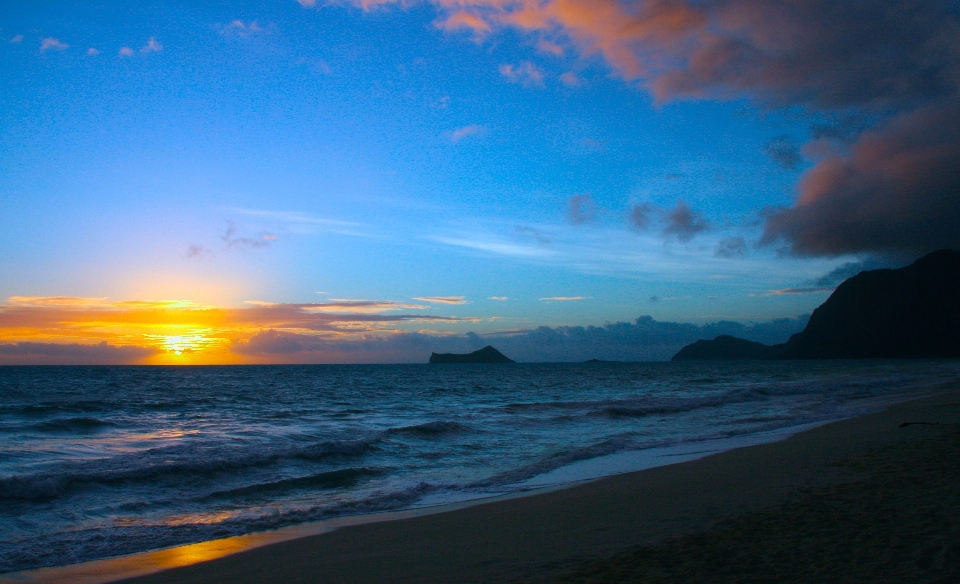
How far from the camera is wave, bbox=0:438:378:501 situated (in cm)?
1149

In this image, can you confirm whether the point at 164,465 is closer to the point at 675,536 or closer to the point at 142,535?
the point at 142,535

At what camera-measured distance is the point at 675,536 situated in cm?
691

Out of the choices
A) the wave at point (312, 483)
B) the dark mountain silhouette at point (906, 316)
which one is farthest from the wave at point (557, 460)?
the dark mountain silhouette at point (906, 316)

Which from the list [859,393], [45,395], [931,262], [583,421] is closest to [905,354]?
[931,262]

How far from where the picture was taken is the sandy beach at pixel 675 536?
5.56 meters

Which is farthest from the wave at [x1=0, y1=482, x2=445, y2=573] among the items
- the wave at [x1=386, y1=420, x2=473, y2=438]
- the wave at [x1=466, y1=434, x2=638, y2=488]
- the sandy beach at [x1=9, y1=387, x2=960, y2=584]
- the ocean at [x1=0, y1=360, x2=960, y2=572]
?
the wave at [x1=386, y1=420, x2=473, y2=438]

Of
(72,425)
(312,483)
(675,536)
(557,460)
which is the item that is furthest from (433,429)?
(72,425)

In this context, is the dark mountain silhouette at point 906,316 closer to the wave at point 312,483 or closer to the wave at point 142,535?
the wave at point 312,483

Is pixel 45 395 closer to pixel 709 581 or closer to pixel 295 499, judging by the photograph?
pixel 295 499

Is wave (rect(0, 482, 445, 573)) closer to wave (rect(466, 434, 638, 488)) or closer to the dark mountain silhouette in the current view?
wave (rect(466, 434, 638, 488))

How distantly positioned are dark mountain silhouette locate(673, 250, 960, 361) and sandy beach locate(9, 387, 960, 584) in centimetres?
20701

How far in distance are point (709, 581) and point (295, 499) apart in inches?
333

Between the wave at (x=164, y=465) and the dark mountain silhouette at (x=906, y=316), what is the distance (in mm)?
208323

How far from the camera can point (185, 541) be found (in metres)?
8.52
